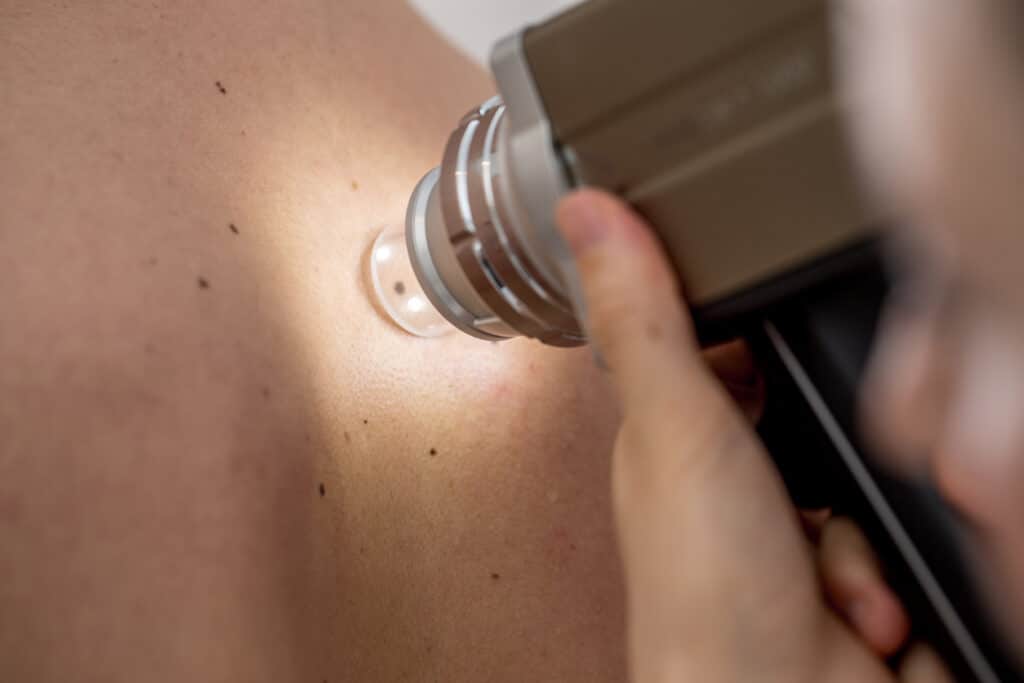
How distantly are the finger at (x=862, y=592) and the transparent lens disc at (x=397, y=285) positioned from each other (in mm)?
326

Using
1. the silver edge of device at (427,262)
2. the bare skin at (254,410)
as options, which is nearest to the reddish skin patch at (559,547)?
the bare skin at (254,410)

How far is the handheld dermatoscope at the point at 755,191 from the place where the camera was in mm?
328

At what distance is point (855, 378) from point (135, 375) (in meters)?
0.39

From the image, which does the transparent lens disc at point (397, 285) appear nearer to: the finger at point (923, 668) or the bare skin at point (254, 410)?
the bare skin at point (254, 410)

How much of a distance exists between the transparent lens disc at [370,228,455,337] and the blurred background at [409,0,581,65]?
298mm

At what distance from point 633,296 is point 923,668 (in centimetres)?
25

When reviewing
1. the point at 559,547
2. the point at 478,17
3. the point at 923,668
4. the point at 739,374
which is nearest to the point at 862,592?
the point at 923,668

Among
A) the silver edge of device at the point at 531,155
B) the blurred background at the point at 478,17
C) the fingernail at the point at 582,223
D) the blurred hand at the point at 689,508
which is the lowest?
the blurred hand at the point at 689,508

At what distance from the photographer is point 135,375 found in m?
0.45

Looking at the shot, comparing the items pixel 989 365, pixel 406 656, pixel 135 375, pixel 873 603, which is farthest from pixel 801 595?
pixel 135 375

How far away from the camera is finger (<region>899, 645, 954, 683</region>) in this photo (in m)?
0.39

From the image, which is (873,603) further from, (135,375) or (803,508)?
(135,375)

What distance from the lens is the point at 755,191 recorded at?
1.13 ft

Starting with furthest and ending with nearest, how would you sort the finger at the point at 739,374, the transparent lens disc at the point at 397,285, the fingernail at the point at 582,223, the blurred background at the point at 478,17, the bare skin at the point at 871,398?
the blurred background at the point at 478,17 → the transparent lens disc at the point at 397,285 → the finger at the point at 739,374 → the fingernail at the point at 582,223 → the bare skin at the point at 871,398
